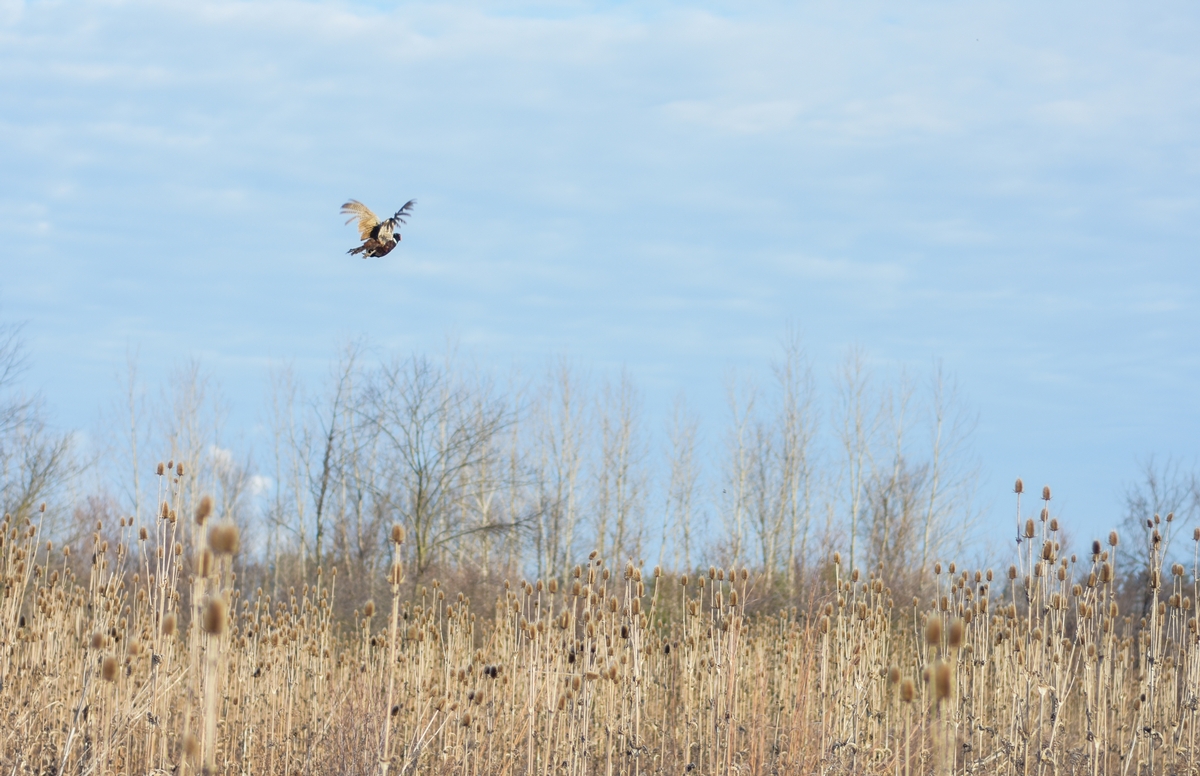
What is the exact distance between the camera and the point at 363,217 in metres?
7.42

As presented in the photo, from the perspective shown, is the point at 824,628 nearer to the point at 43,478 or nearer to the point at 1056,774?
the point at 1056,774

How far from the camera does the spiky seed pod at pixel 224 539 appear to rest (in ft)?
6.53

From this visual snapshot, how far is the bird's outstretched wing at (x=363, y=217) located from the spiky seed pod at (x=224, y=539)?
18.2 ft

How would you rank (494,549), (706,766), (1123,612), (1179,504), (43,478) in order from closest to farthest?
(706,766) < (43,478) < (1123,612) < (1179,504) < (494,549)

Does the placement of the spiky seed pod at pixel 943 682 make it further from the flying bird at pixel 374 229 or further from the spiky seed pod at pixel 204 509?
the flying bird at pixel 374 229

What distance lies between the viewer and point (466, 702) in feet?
19.7

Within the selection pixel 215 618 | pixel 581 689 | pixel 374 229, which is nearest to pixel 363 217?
pixel 374 229

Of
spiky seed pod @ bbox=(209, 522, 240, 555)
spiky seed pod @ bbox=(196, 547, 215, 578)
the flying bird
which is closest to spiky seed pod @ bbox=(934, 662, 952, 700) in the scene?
spiky seed pod @ bbox=(209, 522, 240, 555)

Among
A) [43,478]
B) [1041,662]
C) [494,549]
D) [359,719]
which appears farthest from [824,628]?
[494,549]

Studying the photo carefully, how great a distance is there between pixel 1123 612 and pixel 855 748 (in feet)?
92.1

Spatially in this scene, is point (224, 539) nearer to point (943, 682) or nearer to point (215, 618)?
point (215, 618)

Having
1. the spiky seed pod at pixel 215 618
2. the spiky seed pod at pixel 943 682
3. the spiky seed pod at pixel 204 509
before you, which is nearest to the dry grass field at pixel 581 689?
the spiky seed pod at pixel 204 509

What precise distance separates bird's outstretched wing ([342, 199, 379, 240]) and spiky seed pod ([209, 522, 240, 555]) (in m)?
5.55

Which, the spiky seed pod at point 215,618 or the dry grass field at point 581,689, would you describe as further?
the dry grass field at point 581,689
